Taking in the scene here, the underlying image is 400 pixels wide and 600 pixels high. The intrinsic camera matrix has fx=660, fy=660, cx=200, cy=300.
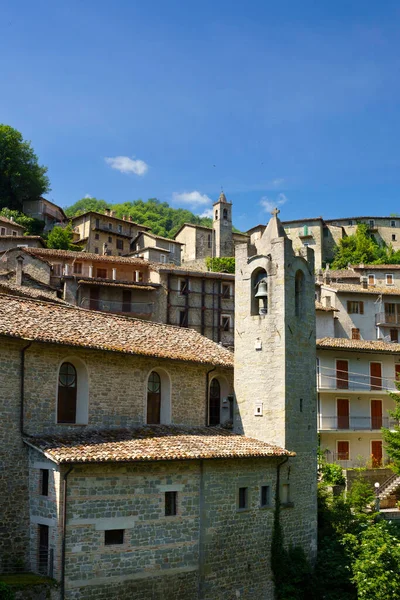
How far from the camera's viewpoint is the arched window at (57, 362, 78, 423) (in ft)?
70.6

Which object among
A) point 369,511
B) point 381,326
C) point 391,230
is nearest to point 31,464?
point 369,511

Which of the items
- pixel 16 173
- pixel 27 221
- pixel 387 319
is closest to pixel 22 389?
pixel 387 319

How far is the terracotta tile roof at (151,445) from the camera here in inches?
753

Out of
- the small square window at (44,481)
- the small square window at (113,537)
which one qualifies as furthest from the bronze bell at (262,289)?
the small square window at (44,481)

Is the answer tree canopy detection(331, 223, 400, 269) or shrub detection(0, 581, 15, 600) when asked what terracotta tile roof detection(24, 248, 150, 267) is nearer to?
tree canopy detection(331, 223, 400, 269)

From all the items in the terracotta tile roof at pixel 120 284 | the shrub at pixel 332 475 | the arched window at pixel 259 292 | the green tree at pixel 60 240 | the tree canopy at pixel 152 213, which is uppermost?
the tree canopy at pixel 152 213

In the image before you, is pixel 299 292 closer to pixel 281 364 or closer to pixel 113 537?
pixel 281 364

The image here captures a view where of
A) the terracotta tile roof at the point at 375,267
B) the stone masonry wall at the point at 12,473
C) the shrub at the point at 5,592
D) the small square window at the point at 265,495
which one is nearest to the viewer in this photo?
the shrub at the point at 5,592

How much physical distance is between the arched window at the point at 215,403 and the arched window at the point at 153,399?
3318 millimetres

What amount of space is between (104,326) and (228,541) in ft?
29.3

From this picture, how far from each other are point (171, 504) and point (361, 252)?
73627mm

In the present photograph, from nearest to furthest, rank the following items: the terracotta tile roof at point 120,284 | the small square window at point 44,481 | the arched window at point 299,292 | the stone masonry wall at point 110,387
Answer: the small square window at point 44,481, the stone masonry wall at point 110,387, the arched window at point 299,292, the terracotta tile roof at point 120,284

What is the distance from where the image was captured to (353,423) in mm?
41000

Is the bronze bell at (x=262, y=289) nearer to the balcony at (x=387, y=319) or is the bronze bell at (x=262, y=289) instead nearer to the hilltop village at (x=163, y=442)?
the hilltop village at (x=163, y=442)
